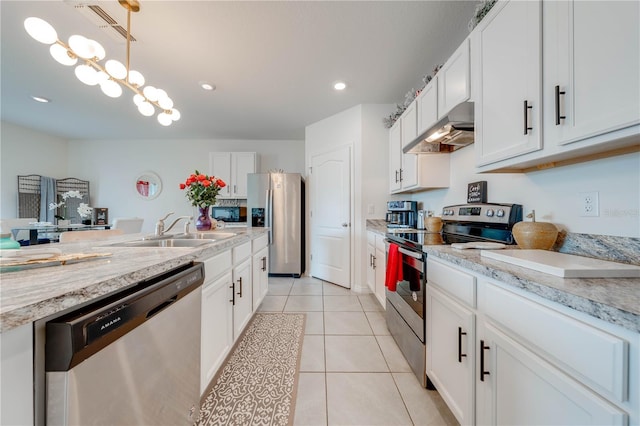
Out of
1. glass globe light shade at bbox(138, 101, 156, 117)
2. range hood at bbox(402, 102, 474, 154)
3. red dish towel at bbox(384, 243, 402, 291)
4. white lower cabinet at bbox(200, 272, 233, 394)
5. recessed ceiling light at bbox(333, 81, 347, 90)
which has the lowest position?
white lower cabinet at bbox(200, 272, 233, 394)

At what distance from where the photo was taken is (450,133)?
180 cm


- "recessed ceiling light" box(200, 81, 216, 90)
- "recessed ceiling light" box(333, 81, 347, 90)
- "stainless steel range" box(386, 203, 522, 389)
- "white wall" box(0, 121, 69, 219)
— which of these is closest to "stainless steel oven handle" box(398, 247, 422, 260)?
"stainless steel range" box(386, 203, 522, 389)

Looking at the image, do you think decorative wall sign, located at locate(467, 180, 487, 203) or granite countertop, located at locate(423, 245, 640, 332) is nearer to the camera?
granite countertop, located at locate(423, 245, 640, 332)

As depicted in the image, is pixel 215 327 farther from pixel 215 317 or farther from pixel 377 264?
pixel 377 264

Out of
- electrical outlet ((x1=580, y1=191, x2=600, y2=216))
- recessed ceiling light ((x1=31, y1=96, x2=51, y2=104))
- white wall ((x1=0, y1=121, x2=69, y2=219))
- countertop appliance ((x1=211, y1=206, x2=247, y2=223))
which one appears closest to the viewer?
electrical outlet ((x1=580, y1=191, x2=600, y2=216))

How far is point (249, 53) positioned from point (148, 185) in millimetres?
4253

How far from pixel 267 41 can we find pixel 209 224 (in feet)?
5.69

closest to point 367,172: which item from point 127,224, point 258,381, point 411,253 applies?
point 411,253

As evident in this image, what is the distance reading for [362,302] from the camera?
9.22ft

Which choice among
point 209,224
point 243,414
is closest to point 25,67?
point 209,224

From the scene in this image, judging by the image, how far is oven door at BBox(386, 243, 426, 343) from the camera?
4.74 feet

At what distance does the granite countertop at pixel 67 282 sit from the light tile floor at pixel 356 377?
111 centimetres

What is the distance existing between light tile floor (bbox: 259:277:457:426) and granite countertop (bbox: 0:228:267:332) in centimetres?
111

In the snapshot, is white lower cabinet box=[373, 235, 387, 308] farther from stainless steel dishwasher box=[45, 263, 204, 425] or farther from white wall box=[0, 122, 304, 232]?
white wall box=[0, 122, 304, 232]
